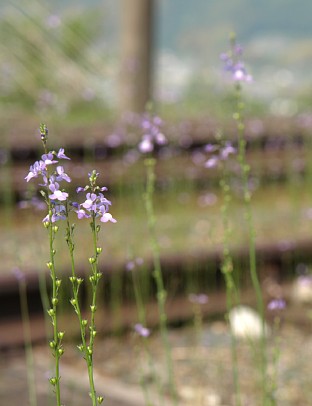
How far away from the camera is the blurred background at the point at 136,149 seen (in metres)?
6.38

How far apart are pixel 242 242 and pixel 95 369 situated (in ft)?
7.04

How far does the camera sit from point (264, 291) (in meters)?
6.48

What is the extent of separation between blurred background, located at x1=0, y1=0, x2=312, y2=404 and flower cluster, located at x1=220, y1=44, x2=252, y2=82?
0.16 feet

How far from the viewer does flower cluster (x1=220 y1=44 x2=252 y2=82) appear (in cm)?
316

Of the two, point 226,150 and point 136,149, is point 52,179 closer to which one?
point 226,150

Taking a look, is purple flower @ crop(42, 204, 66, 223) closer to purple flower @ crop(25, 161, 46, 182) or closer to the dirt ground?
purple flower @ crop(25, 161, 46, 182)

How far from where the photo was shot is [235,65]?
3221mm

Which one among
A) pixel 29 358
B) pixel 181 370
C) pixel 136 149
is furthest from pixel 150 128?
pixel 136 149

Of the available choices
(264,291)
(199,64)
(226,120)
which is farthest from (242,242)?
(199,64)

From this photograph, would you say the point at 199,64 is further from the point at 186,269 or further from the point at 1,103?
the point at 186,269

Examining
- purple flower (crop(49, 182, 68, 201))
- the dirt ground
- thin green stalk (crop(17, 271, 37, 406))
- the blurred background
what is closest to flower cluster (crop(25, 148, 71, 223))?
purple flower (crop(49, 182, 68, 201))

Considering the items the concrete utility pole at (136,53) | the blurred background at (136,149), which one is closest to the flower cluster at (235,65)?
the blurred background at (136,149)

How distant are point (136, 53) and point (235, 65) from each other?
789 centimetres

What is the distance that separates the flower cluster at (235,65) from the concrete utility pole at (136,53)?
23.6 ft
